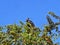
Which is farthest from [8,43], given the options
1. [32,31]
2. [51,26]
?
[51,26]

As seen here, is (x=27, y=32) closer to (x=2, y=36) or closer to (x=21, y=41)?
(x=21, y=41)

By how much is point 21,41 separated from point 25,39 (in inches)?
7.8

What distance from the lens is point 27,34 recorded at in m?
8.43

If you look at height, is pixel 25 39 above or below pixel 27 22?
below

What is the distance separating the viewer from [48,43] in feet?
27.5

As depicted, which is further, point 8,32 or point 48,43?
point 8,32

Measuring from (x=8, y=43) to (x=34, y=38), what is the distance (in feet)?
2.97

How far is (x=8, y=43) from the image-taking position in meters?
8.73

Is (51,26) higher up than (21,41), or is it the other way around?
(51,26)

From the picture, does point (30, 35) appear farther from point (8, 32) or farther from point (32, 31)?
point (8, 32)

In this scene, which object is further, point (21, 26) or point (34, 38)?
point (21, 26)

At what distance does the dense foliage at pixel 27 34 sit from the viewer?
8.39 metres

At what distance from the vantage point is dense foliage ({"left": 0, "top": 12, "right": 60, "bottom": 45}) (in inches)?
330

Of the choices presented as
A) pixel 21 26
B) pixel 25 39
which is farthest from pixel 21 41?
pixel 21 26
